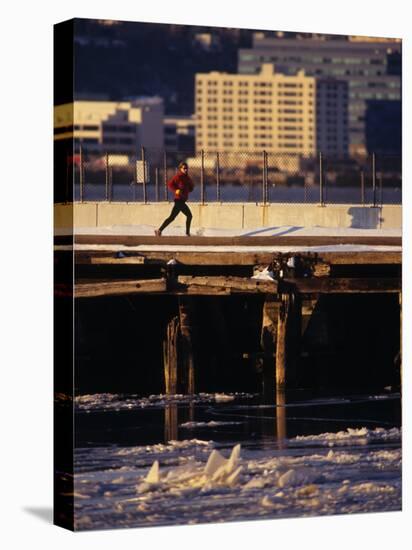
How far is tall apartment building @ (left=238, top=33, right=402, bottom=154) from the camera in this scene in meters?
20.1

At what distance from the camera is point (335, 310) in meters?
20.6

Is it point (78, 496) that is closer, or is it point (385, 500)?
point (78, 496)

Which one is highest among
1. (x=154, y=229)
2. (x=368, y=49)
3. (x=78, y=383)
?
(x=368, y=49)

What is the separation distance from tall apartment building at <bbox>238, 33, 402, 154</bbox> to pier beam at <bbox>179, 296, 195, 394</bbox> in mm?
2252

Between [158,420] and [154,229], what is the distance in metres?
1.78

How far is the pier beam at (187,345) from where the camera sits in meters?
19.9

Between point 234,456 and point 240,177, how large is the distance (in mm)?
2642

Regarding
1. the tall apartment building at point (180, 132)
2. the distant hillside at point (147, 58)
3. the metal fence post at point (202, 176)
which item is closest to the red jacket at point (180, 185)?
the metal fence post at point (202, 176)

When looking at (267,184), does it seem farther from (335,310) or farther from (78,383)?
(78,383)

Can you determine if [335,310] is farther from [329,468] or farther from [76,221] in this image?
[76,221]

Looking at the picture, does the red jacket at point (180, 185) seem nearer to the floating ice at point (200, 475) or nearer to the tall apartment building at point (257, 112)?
the tall apartment building at point (257, 112)

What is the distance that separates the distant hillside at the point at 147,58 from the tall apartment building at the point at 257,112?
15cm

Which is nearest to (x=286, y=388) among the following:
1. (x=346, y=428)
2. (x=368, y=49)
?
(x=346, y=428)

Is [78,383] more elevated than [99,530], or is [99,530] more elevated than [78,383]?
[78,383]
